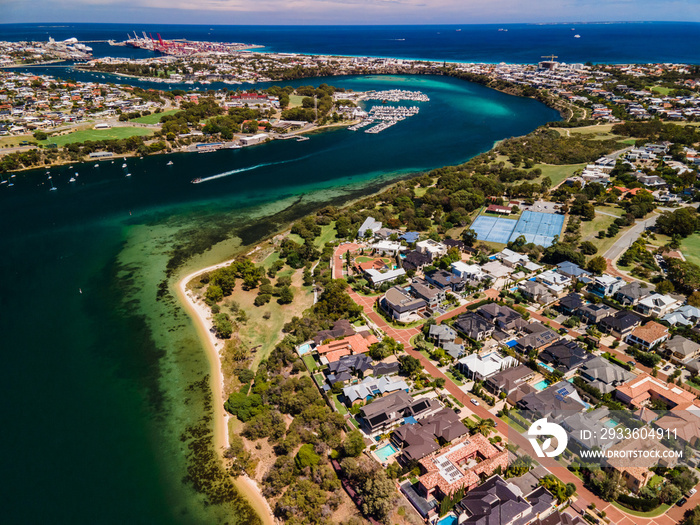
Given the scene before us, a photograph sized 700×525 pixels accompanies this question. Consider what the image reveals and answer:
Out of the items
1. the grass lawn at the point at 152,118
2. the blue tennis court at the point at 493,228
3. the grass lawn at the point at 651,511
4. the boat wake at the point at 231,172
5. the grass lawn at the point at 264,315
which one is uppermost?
the grass lawn at the point at 152,118

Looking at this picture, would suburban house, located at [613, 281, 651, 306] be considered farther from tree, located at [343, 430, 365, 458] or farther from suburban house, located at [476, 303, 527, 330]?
tree, located at [343, 430, 365, 458]

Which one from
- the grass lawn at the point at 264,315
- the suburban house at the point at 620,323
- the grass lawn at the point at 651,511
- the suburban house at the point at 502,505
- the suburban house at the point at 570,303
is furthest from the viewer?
the suburban house at the point at 570,303

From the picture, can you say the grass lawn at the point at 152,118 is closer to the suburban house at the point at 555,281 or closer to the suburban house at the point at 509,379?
the suburban house at the point at 555,281

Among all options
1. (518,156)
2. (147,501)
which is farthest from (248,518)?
(518,156)

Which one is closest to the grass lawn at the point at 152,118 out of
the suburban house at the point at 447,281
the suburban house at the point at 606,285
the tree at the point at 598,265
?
the suburban house at the point at 447,281

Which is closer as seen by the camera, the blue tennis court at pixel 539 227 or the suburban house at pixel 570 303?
the suburban house at pixel 570 303

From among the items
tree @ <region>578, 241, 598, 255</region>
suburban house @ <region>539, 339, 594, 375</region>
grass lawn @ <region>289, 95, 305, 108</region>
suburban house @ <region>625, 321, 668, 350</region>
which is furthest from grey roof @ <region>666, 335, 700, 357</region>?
grass lawn @ <region>289, 95, 305, 108</region>

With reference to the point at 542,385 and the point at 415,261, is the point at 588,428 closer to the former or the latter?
the point at 542,385
